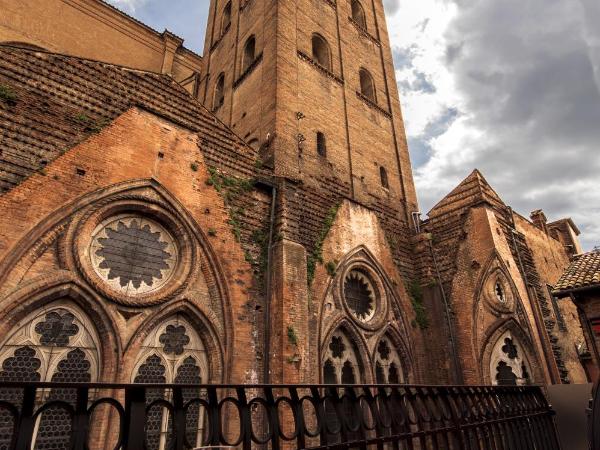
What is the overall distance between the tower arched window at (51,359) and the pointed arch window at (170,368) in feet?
2.82

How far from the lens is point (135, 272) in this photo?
7.56m

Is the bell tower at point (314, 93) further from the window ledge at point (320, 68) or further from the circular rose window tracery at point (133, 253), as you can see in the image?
the circular rose window tracery at point (133, 253)

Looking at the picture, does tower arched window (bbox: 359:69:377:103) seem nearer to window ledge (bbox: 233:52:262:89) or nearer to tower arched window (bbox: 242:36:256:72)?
tower arched window (bbox: 242:36:256:72)

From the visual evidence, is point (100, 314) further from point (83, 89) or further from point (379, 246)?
point (379, 246)

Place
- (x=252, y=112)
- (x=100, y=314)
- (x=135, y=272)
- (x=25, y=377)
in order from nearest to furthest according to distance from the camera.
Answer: (x=25, y=377)
(x=100, y=314)
(x=135, y=272)
(x=252, y=112)

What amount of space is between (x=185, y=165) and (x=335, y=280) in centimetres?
479

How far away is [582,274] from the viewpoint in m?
9.95

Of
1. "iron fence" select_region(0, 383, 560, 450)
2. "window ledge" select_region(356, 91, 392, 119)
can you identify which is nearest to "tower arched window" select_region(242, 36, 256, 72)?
"window ledge" select_region(356, 91, 392, 119)

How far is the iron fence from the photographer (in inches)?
105

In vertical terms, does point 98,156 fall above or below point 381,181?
below

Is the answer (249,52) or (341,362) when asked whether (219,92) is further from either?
(341,362)

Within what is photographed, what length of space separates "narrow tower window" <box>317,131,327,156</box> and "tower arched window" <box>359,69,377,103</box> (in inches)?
192

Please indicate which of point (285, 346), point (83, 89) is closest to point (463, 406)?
point (285, 346)

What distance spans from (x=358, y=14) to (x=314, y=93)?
8178 mm
